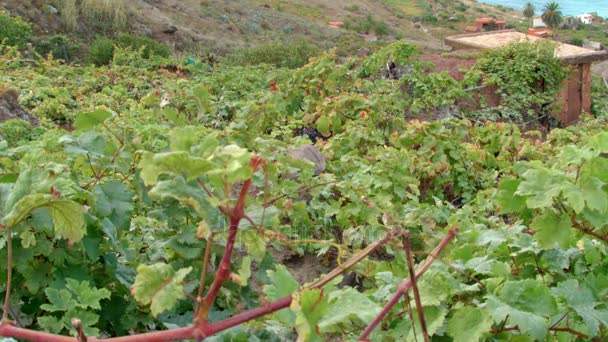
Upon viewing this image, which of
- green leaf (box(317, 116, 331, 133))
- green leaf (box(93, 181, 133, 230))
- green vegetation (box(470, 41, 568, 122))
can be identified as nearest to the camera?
green leaf (box(93, 181, 133, 230))

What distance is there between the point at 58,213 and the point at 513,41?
1022 cm

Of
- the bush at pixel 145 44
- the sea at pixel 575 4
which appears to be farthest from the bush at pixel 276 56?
the sea at pixel 575 4

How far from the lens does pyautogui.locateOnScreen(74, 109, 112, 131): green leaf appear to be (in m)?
1.81

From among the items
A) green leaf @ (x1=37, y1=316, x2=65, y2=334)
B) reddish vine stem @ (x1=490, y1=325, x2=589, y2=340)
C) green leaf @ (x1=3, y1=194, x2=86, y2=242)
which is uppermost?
green leaf @ (x1=3, y1=194, x2=86, y2=242)

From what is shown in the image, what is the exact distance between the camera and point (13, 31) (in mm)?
16234

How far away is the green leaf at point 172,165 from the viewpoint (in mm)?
964

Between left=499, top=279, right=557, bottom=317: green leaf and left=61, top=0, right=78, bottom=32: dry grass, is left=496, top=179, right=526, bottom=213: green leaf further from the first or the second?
left=61, top=0, right=78, bottom=32: dry grass

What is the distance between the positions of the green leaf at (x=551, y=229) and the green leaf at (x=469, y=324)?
0.89ft

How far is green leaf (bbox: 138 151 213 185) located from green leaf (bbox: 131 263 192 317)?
145mm

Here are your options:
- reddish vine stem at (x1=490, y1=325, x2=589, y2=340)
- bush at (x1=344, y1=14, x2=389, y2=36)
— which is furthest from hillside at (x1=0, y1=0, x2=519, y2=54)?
reddish vine stem at (x1=490, y1=325, x2=589, y2=340)

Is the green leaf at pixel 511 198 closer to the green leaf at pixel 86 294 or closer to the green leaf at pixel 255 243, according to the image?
the green leaf at pixel 255 243

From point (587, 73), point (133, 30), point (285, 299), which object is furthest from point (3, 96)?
point (133, 30)

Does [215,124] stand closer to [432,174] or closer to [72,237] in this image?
[432,174]

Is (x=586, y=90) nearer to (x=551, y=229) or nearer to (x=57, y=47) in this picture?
(x=551, y=229)
